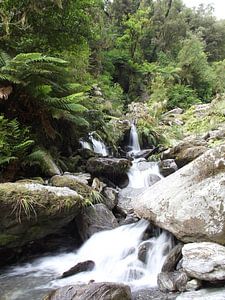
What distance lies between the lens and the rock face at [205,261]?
11.7 ft

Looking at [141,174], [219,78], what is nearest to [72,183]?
[141,174]

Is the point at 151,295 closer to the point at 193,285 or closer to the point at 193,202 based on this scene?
the point at 193,285

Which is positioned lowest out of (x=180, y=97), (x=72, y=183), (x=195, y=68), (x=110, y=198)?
(x=110, y=198)

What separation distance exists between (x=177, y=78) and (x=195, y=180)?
1671 centimetres

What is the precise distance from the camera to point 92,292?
328 centimetres

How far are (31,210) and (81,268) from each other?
102 cm

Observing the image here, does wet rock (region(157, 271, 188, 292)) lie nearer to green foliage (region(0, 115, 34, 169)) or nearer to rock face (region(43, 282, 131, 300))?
rock face (region(43, 282, 131, 300))

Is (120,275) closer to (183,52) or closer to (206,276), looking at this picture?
(206,276)

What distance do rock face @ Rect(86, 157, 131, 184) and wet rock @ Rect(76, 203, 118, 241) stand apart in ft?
5.14

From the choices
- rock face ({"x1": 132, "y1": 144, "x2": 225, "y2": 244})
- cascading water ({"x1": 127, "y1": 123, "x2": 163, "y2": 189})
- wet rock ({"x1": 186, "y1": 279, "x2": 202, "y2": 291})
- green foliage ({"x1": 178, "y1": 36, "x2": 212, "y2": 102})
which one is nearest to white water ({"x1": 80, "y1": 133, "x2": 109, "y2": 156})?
cascading water ({"x1": 127, "y1": 123, "x2": 163, "y2": 189})

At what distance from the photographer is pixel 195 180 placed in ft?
15.4

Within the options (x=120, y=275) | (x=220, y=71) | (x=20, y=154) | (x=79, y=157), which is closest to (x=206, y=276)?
(x=120, y=275)

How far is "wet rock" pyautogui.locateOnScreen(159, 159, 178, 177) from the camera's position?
810cm

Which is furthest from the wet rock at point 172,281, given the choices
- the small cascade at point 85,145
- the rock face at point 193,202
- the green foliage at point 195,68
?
the green foliage at point 195,68
